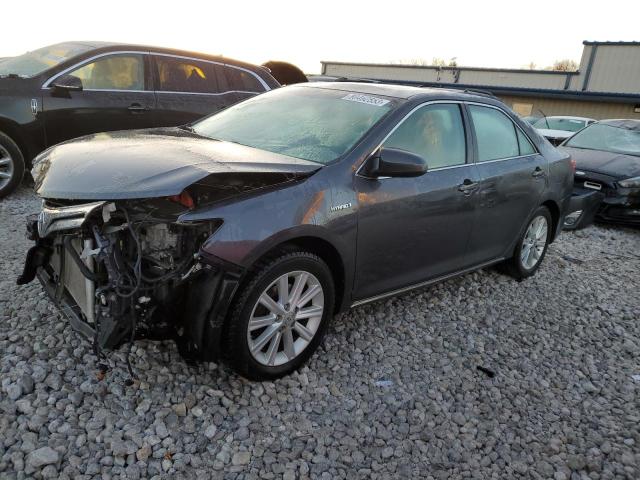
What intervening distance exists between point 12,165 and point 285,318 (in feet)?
14.1

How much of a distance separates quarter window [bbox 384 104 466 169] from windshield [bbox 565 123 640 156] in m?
5.83

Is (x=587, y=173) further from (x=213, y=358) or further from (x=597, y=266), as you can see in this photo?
(x=213, y=358)

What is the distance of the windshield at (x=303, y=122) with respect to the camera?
11.0ft

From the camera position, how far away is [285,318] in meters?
2.97

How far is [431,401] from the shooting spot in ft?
10.2

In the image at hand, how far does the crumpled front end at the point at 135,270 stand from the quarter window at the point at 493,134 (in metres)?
2.52

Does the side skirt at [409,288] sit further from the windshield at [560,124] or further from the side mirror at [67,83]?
the windshield at [560,124]

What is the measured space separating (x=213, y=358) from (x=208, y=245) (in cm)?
62

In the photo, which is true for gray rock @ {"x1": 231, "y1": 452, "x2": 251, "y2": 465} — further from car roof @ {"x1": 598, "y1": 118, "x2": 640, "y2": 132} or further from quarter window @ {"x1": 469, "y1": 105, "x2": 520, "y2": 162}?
car roof @ {"x1": 598, "y1": 118, "x2": 640, "y2": 132}

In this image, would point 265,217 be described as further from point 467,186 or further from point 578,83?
point 578,83

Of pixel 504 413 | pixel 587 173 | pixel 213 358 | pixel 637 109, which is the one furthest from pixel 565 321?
pixel 637 109

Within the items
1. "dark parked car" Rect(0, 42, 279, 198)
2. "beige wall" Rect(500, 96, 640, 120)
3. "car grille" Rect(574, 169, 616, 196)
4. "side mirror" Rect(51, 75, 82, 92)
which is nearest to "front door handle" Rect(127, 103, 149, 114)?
"dark parked car" Rect(0, 42, 279, 198)

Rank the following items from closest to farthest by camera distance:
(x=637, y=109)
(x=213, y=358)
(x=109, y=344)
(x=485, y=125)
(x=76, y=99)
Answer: (x=109, y=344) → (x=213, y=358) → (x=485, y=125) → (x=76, y=99) → (x=637, y=109)

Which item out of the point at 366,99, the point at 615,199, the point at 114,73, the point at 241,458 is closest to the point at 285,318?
the point at 241,458
